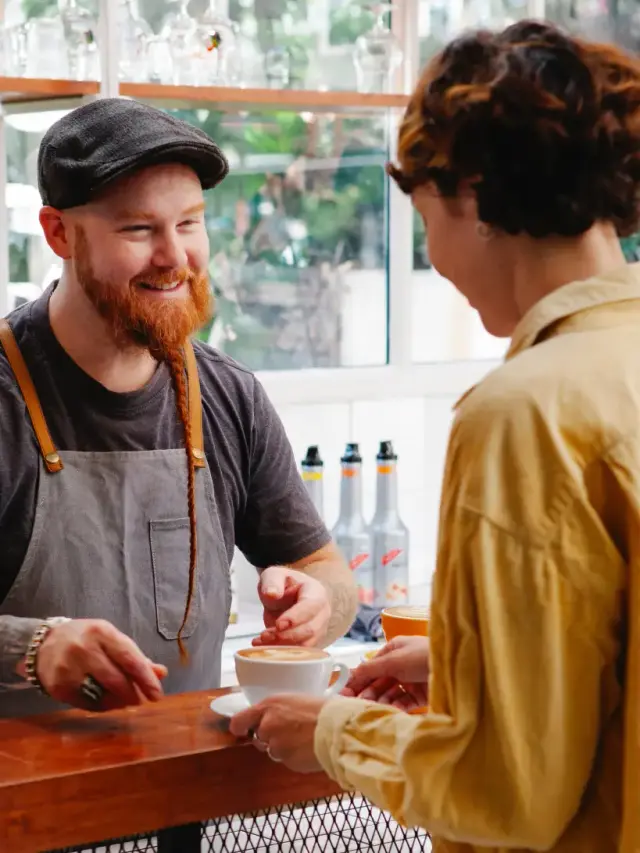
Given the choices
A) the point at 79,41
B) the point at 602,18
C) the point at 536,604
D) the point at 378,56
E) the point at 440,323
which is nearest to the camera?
the point at 536,604

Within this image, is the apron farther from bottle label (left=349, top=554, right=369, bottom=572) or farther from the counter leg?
bottle label (left=349, top=554, right=369, bottom=572)

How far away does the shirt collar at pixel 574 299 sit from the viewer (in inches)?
43.7

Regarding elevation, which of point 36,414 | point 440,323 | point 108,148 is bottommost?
point 440,323

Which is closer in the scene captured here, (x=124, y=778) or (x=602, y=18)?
(x=124, y=778)

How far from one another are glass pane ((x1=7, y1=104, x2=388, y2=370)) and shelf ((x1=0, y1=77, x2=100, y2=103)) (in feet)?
1.08

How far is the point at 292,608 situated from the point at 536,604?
2.73 feet

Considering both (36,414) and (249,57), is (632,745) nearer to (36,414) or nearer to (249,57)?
(36,414)

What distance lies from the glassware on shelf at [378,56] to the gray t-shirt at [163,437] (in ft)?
4.22

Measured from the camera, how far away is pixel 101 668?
1502 millimetres

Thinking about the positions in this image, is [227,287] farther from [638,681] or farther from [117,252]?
[638,681]

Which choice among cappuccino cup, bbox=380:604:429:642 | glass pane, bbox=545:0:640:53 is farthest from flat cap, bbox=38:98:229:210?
glass pane, bbox=545:0:640:53

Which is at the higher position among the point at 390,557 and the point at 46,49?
the point at 46,49

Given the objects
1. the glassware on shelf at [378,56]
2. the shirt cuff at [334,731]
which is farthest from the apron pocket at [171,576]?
the glassware on shelf at [378,56]

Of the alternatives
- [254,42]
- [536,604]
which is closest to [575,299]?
[536,604]
